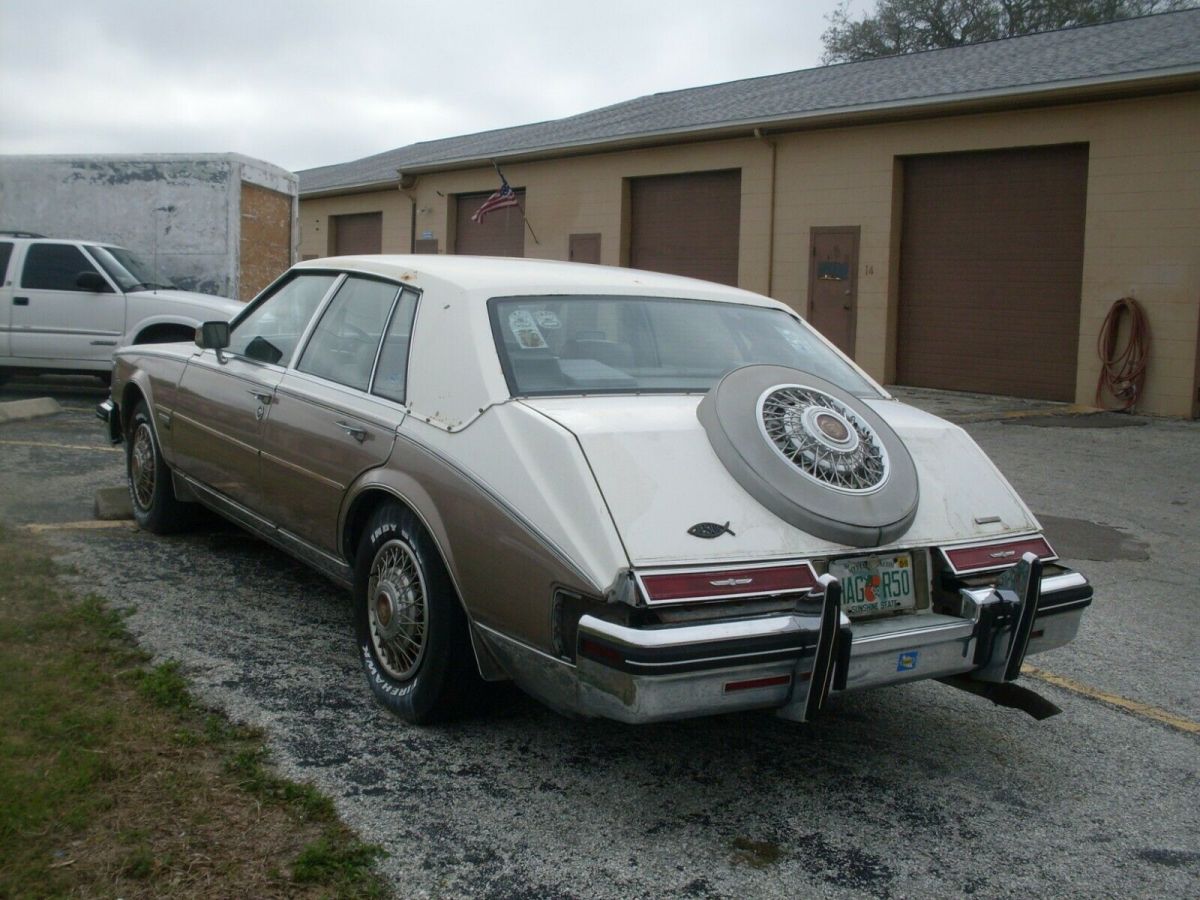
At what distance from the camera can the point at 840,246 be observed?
17781 millimetres

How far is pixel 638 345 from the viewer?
4.42m

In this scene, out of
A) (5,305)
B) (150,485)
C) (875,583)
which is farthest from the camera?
(5,305)

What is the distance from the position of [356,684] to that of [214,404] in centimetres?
184

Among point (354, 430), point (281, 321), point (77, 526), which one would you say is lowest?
point (77, 526)

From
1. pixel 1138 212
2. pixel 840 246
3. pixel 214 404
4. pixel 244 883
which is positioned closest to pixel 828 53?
pixel 840 246

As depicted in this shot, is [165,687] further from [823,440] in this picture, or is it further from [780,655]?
[823,440]

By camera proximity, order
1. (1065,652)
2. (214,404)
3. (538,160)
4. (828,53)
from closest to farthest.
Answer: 1. (1065,652)
2. (214,404)
3. (538,160)
4. (828,53)

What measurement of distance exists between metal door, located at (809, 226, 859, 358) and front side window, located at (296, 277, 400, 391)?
13.3m

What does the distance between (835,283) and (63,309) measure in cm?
1034

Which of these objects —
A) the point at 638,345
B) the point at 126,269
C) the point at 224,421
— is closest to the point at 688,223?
the point at 126,269

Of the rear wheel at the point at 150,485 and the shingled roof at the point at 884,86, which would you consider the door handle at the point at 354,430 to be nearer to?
the rear wheel at the point at 150,485

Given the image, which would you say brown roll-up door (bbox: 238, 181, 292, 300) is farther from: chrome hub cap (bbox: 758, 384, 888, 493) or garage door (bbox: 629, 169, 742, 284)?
chrome hub cap (bbox: 758, 384, 888, 493)

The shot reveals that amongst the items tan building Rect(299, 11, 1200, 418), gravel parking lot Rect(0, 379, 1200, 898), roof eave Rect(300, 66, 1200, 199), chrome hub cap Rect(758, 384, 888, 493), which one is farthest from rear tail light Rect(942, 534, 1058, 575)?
roof eave Rect(300, 66, 1200, 199)

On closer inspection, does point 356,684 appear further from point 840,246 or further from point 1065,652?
point 840,246
